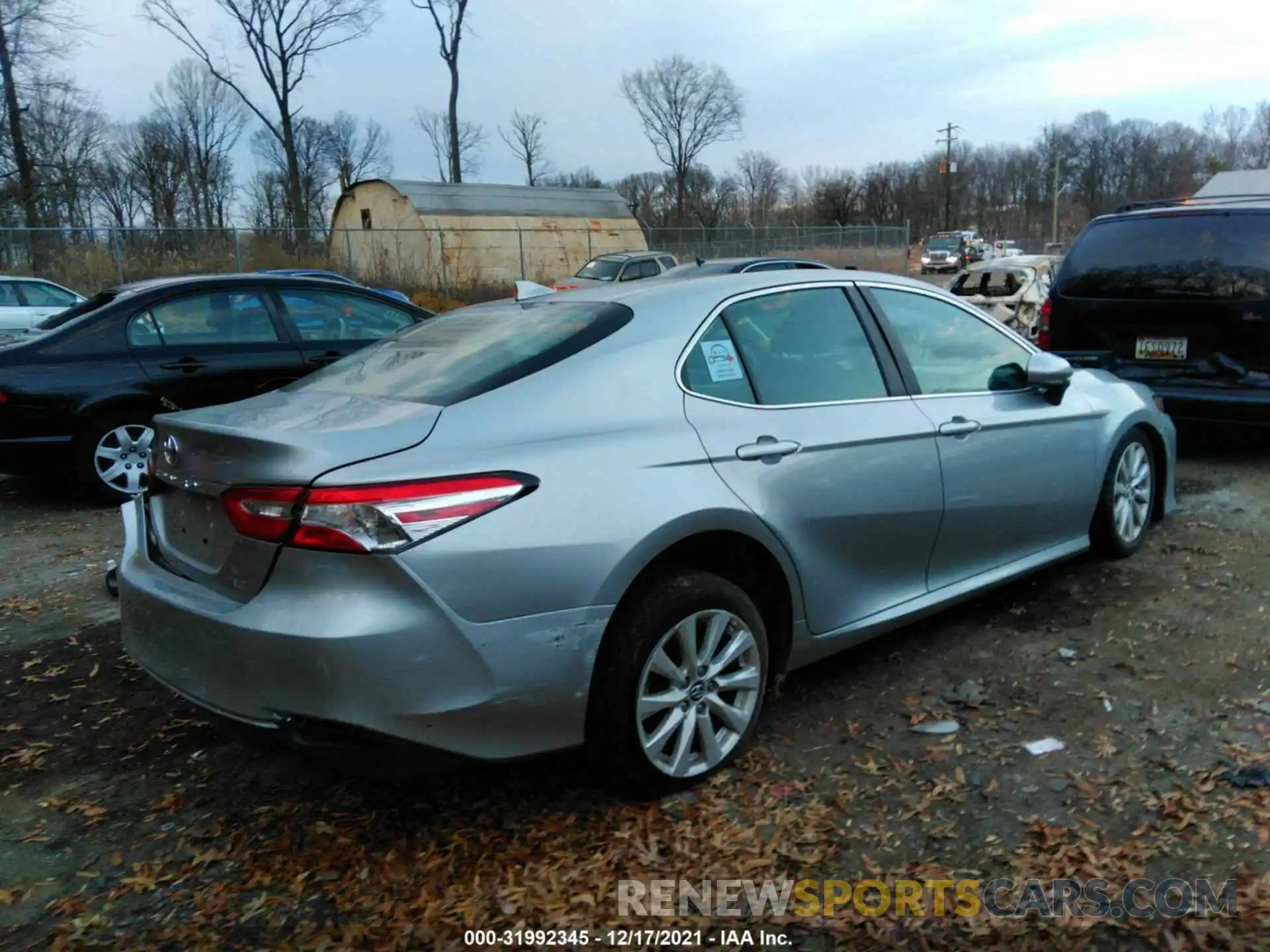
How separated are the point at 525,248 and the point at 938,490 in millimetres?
30411

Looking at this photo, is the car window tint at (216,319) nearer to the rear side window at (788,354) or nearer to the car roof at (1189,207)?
the rear side window at (788,354)

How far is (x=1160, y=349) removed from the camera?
6695 mm

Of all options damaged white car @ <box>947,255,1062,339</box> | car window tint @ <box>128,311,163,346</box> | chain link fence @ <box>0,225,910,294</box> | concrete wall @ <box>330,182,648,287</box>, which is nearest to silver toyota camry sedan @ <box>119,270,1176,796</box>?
car window tint @ <box>128,311,163,346</box>

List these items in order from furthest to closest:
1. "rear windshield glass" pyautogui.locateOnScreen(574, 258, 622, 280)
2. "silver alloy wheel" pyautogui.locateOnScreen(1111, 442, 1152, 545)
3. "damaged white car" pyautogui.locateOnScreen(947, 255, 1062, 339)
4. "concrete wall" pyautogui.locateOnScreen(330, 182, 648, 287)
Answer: "concrete wall" pyautogui.locateOnScreen(330, 182, 648, 287) → "rear windshield glass" pyautogui.locateOnScreen(574, 258, 622, 280) → "damaged white car" pyautogui.locateOnScreen(947, 255, 1062, 339) → "silver alloy wheel" pyautogui.locateOnScreen(1111, 442, 1152, 545)

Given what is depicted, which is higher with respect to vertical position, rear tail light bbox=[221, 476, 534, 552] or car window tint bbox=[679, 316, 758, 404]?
car window tint bbox=[679, 316, 758, 404]

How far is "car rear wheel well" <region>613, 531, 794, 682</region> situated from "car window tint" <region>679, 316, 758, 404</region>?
1.51 ft

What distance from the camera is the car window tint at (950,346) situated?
3.78 metres

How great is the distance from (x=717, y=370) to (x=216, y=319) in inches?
195

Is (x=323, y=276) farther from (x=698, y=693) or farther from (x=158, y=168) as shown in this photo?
(x=158, y=168)

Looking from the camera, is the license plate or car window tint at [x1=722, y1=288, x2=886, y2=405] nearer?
car window tint at [x1=722, y1=288, x2=886, y2=405]

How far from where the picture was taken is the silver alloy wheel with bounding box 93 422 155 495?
21.0ft

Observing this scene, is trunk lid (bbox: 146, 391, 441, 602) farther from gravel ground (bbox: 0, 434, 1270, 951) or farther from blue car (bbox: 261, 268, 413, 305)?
blue car (bbox: 261, 268, 413, 305)

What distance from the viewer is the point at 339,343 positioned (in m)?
7.18

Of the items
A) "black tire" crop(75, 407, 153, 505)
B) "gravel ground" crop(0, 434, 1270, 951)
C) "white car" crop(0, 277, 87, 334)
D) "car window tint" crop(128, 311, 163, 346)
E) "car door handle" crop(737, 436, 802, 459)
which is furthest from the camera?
"white car" crop(0, 277, 87, 334)
